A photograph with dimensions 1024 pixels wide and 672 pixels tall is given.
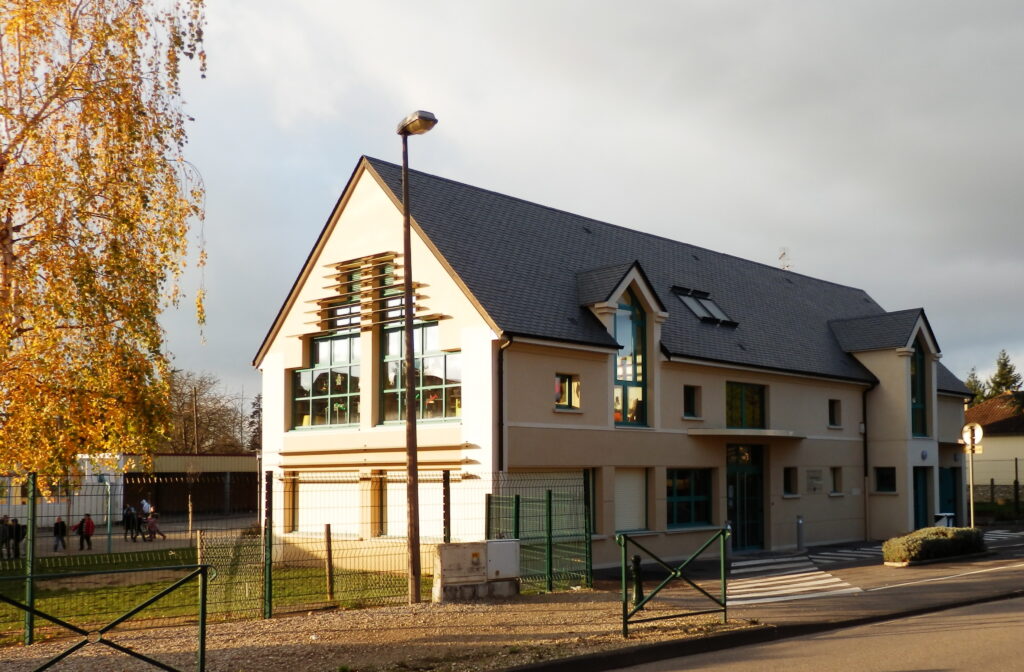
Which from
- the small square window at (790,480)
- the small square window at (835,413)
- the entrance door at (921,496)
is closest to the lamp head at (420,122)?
the small square window at (790,480)

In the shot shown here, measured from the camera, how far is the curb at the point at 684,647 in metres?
10.7

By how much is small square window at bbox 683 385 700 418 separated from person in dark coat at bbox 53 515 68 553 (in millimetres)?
14620

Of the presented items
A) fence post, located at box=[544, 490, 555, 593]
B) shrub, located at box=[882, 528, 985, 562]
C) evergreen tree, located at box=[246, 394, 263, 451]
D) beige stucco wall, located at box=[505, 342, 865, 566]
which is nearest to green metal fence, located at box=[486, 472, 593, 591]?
fence post, located at box=[544, 490, 555, 593]

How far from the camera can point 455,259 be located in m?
21.5

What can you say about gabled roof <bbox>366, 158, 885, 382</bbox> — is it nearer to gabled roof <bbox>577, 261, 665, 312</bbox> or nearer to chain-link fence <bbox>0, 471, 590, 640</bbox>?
gabled roof <bbox>577, 261, 665, 312</bbox>

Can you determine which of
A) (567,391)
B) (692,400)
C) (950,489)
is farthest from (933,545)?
(950,489)

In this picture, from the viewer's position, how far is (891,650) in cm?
1142

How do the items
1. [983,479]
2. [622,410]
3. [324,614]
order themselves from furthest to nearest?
[983,479] < [622,410] < [324,614]

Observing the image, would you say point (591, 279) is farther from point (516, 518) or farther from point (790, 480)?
point (790, 480)

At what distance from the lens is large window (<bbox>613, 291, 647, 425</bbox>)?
2281 centimetres

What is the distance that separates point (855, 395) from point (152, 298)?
2230 centimetres

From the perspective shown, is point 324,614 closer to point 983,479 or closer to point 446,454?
point 446,454

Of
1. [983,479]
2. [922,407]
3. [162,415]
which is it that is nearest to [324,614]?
[162,415]

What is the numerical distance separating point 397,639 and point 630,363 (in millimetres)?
12394
